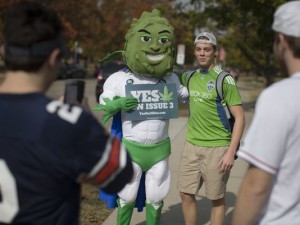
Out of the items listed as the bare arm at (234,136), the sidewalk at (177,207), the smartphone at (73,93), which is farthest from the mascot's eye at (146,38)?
the smartphone at (73,93)

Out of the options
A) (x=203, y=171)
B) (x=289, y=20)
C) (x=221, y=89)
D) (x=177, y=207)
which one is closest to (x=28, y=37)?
(x=289, y=20)

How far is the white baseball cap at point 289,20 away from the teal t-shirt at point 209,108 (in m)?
2.44

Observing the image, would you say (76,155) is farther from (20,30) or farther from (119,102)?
(119,102)

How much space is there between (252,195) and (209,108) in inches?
102

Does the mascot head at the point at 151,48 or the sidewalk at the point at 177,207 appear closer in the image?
the mascot head at the point at 151,48

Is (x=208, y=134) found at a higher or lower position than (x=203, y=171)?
higher

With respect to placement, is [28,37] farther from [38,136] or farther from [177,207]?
[177,207]

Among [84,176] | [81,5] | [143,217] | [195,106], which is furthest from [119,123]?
[81,5]

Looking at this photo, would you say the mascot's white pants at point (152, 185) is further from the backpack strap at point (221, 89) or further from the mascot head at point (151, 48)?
the mascot head at point (151, 48)

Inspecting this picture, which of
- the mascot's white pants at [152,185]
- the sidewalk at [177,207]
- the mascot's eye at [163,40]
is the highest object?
the mascot's eye at [163,40]

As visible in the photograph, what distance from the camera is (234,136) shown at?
471cm

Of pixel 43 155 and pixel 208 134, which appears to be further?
pixel 208 134

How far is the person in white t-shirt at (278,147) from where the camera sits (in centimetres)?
218

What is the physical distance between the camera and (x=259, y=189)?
7.40ft
